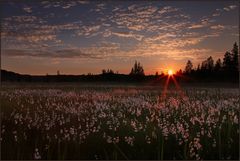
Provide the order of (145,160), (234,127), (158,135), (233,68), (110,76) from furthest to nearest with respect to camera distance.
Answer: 1. (110,76)
2. (233,68)
3. (234,127)
4. (158,135)
5. (145,160)

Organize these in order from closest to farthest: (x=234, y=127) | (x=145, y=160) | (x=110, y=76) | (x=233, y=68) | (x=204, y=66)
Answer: (x=145, y=160)
(x=234, y=127)
(x=233, y=68)
(x=204, y=66)
(x=110, y=76)

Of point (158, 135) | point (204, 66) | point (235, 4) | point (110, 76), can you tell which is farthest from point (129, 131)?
point (110, 76)

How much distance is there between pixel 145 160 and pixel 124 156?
1.30 ft

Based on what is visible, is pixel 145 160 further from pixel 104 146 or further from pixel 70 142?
pixel 70 142

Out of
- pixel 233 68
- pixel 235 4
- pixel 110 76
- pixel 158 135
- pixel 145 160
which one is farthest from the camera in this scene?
pixel 110 76

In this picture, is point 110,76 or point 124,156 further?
point 110,76

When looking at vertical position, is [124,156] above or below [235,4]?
below

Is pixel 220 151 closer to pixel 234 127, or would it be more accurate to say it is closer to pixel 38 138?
pixel 234 127

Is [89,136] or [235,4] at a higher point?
[235,4]

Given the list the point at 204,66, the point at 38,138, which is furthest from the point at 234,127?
the point at 204,66

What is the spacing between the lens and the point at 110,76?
95.6 metres

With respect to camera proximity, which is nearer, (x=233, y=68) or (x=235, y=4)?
(x=235, y=4)

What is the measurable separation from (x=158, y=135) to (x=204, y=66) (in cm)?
7247

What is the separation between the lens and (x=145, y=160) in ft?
17.2
